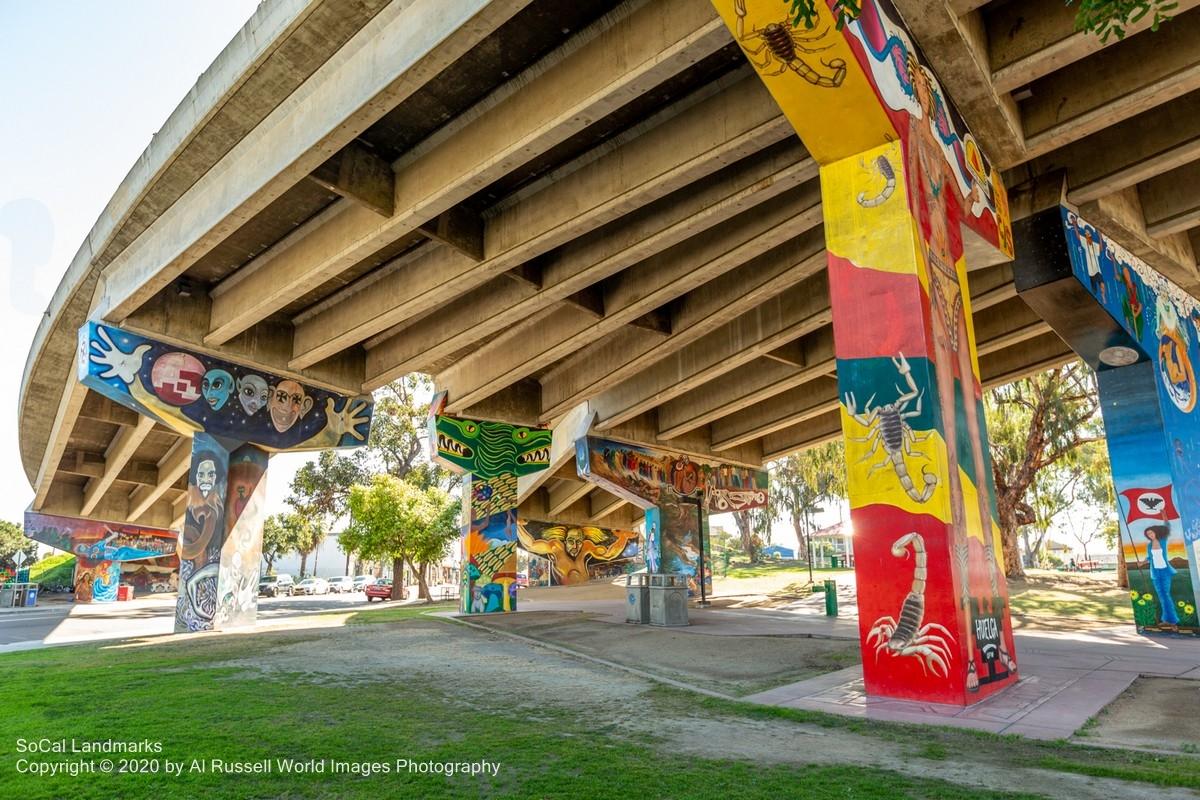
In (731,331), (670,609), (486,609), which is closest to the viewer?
(670,609)

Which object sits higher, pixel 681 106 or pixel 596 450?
pixel 681 106

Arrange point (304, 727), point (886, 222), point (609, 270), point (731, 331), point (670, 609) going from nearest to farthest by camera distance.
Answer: point (304, 727), point (886, 222), point (609, 270), point (670, 609), point (731, 331)

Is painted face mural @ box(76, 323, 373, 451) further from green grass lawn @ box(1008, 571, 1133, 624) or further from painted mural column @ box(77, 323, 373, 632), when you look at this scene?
green grass lawn @ box(1008, 571, 1133, 624)

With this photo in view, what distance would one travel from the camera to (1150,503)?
13.7 metres

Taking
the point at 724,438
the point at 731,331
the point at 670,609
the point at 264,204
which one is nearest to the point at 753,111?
the point at 264,204

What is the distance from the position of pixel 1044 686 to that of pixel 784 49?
7766 millimetres

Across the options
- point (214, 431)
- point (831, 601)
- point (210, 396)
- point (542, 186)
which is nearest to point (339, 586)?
point (214, 431)

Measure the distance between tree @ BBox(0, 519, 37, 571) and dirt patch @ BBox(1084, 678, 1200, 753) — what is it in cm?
8145

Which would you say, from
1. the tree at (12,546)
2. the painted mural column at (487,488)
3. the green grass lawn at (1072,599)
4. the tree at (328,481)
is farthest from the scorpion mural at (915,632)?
the tree at (12,546)

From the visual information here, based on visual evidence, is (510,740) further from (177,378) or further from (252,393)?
(252,393)

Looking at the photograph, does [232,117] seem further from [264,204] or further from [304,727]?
[304,727]

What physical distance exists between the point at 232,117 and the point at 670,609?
42.5ft

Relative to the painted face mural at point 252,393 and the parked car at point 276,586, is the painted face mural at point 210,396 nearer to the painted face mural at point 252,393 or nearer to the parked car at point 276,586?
the painted face mural at point 252,393

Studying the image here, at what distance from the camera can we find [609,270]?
1376 centimetres
